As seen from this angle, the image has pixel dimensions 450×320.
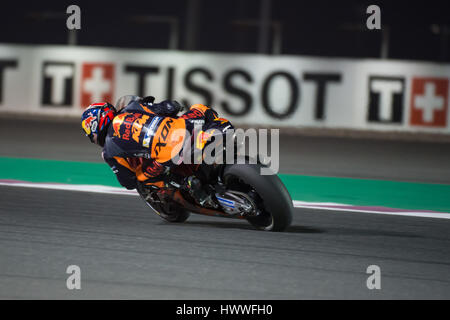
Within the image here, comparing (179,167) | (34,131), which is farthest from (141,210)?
(34,131)

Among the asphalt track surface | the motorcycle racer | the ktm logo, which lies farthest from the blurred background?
the ktm logo

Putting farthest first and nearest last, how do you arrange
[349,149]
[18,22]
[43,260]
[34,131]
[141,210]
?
[18,22] < [34,131] < [349,149] < [141,210] < [43,260]

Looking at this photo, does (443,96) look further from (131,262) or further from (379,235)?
(131,262)

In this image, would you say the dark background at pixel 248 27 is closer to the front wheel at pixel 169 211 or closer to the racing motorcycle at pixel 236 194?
the front wheel at pixel 169 211

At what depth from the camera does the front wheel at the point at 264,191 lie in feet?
23.8

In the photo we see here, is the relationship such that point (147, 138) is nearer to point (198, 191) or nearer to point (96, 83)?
point (198, 191)

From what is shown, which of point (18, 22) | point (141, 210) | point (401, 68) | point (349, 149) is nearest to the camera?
point (141, 210)

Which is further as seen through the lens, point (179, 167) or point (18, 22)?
point (18, 22)

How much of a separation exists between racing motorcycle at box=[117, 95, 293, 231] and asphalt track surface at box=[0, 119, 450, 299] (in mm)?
178

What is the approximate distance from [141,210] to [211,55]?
40.4ft

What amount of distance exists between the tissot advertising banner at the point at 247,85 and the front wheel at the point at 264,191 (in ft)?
40.5

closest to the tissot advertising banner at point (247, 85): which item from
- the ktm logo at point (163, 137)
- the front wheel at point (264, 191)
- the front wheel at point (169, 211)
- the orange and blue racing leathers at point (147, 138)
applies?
the front wheel at point (169, 211)

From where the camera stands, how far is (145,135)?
301 inches
